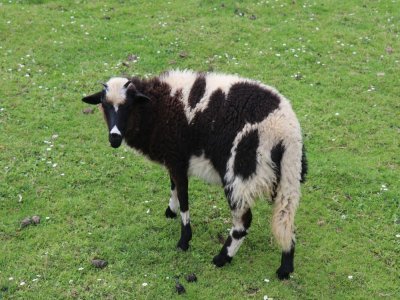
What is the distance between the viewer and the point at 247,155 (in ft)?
23.6

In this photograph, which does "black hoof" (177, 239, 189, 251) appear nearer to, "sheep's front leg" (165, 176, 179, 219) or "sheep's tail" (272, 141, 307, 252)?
"sheep's front leg" (165, 176, 179, 219)

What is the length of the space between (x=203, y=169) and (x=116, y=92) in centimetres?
184

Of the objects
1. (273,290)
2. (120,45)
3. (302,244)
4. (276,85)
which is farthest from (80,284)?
(120,45)

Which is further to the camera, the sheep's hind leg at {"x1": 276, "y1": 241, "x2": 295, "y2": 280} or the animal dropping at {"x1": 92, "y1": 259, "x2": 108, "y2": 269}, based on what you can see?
the animal dropping at {"x1": 92, "y1": 259, "x2": 108, "y2": 269}

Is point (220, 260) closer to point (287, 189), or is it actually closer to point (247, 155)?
point (287, 189)

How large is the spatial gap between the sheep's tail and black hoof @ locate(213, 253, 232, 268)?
108cm

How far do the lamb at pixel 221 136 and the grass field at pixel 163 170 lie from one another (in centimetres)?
80

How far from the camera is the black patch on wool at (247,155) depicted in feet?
23.5

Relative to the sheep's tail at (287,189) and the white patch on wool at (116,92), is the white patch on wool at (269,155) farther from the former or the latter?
the white patch on wool at (116,92)

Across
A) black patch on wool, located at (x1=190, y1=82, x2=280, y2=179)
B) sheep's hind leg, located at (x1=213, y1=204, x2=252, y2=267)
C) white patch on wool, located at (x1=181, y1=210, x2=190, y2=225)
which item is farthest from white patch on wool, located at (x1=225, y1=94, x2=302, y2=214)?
white patch on wool, located at (x1=181, y1=210, x2=190, y2=225)

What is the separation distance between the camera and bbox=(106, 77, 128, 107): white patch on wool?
301 inches

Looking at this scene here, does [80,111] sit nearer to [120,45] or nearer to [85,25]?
[120,45]

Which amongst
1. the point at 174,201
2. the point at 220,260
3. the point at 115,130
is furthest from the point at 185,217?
the point at 115,130

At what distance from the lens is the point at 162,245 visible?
8.46 meters
